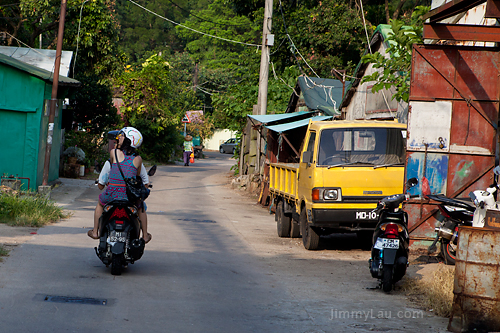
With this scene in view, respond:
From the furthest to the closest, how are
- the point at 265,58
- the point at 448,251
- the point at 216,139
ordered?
the point at 216,139 < the point at 265,58 < the point at 448,251

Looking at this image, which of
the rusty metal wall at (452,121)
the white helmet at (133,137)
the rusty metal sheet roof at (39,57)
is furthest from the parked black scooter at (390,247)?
the rusty metal sheet roof at (39,57)

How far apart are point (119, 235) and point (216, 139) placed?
62906 millimetres

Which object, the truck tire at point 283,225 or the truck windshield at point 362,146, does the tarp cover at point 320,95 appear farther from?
the truck windshield at point 362,146

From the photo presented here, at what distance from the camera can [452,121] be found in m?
9.38

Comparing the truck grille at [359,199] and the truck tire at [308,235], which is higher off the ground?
the truck grille at [359,199]

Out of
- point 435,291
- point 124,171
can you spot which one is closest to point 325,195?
point 435,291

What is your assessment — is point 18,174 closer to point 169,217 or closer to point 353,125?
point 169,217

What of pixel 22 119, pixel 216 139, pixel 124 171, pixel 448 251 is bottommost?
pixel 448 251

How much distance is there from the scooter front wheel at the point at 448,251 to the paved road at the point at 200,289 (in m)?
1.14

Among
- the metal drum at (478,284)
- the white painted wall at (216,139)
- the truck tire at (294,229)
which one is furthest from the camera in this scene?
the white painted wall at (216,139)

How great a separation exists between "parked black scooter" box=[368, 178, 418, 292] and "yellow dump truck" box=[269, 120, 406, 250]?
2271 millimetres

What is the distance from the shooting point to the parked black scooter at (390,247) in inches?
270

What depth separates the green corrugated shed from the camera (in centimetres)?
1659

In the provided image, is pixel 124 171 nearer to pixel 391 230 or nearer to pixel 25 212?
pixel 391 230
